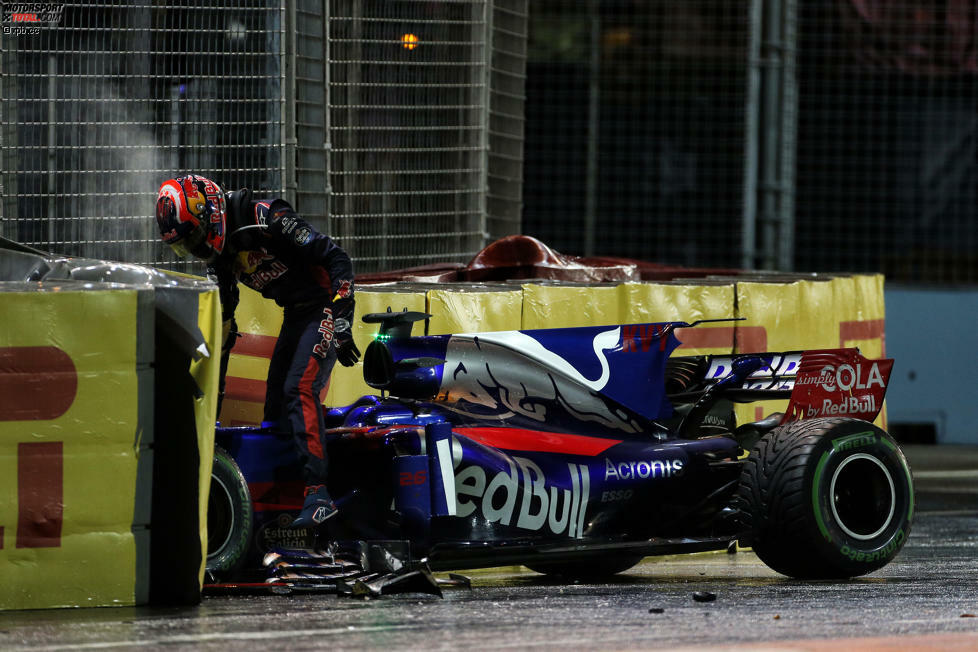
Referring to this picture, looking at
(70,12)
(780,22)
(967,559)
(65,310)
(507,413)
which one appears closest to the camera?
(65,310)

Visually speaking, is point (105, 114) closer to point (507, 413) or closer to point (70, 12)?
point (70, 12)

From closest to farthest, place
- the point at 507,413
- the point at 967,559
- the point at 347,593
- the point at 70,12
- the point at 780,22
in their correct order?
1. the point at 347,593
2. the point at 507,413
3. the point at 967,559
4. the point at 70,12
5. the point at 780,22

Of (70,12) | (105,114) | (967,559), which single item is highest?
(70,12)

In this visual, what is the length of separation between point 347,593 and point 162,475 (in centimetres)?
90

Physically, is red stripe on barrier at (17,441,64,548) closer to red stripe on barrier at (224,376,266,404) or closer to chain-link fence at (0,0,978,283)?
red stripe on barrier at (224,376,266,404)

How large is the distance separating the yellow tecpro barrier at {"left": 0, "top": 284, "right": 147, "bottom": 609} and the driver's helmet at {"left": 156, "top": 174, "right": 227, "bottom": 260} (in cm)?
69

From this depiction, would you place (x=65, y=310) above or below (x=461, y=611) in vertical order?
above

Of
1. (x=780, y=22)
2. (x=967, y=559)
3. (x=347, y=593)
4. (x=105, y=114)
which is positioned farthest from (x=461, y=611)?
(x=780, y=22)

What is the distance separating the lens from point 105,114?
9227 mm

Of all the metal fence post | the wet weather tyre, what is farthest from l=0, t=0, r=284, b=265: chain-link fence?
the wet weather tyre

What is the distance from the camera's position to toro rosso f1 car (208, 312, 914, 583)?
21.6 feet

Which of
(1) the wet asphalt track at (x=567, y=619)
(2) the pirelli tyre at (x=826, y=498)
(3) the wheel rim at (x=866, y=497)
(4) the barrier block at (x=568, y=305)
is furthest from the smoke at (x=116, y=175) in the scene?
(3) the wheel rim at (x=866, y=497)

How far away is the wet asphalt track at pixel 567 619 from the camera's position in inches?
213

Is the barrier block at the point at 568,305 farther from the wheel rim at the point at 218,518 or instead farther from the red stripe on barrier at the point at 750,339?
the wheel rim at the point at 218,518
